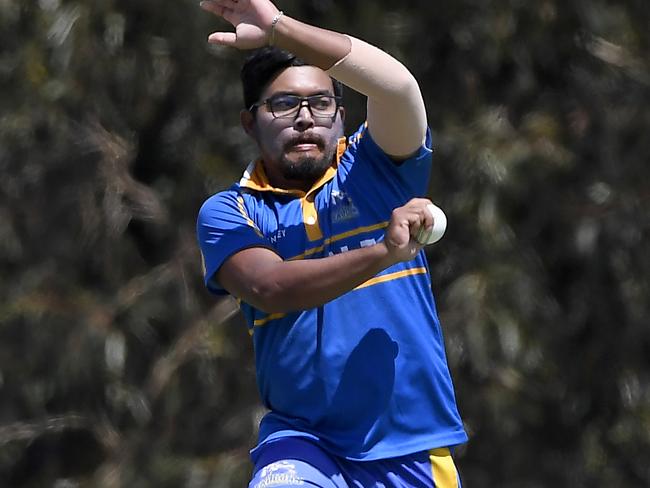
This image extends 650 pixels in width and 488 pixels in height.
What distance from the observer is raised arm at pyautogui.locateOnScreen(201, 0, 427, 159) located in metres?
3.25

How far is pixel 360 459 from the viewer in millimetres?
3527

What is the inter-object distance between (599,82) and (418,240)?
5.20 metres

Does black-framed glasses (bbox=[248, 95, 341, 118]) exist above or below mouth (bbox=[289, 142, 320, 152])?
above

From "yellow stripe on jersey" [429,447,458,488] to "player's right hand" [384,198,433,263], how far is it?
0.60 m

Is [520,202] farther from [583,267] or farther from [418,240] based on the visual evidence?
[418,240]

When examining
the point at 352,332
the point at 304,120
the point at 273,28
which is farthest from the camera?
the point at 304,120

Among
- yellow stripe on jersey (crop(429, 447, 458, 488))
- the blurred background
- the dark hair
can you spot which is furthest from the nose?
the blurred background

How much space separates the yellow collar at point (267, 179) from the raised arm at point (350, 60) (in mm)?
160

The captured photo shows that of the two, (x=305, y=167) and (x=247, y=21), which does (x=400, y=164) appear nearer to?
(x=305, y=167)

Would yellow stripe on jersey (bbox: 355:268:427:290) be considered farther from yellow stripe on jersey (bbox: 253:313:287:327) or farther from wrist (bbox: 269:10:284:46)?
wrist (bbox: 269:10:284:46)

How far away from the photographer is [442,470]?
363 cm

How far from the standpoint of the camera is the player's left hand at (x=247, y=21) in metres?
3.23

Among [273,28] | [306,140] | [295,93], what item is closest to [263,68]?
[295,93]

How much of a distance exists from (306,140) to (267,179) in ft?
0.51
